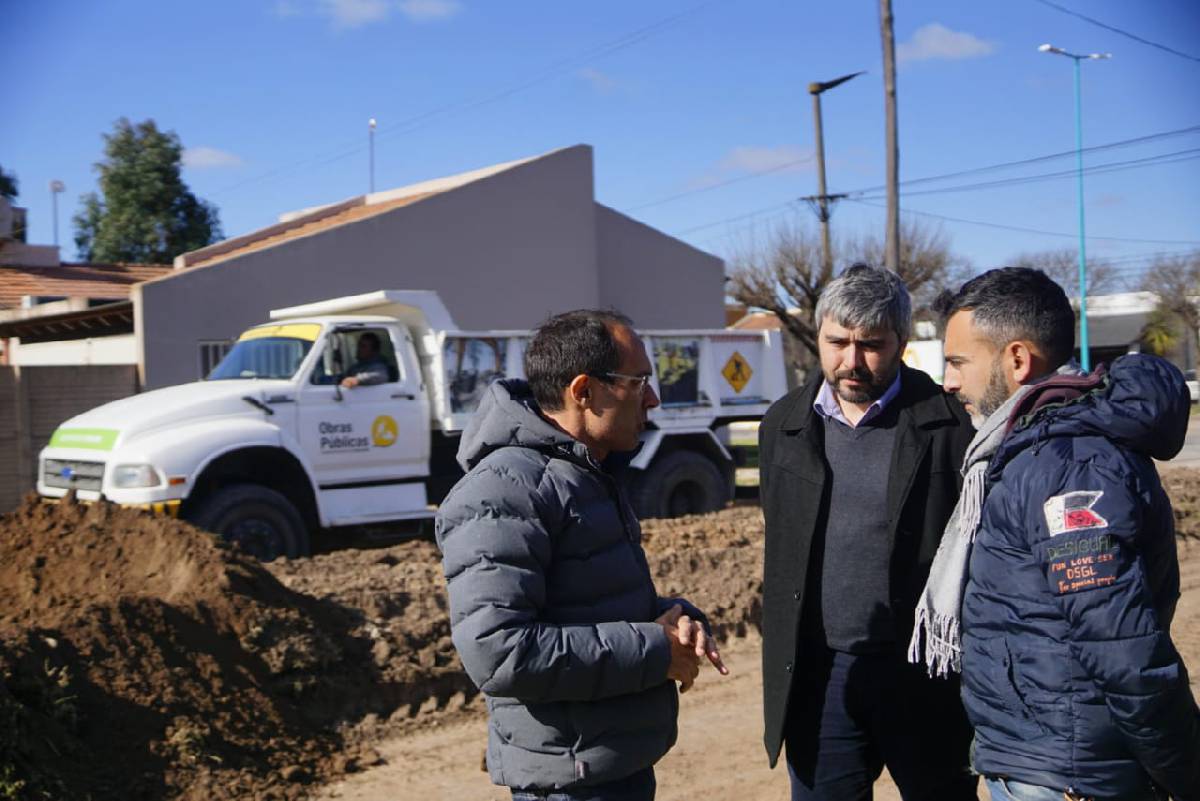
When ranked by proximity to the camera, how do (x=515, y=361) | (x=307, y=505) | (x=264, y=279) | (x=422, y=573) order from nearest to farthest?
(x=422, y=573), (x=307, y=505), (x=515, y=361), (x=264, y=279)

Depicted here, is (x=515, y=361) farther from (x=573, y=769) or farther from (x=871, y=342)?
(x=573, y=769)

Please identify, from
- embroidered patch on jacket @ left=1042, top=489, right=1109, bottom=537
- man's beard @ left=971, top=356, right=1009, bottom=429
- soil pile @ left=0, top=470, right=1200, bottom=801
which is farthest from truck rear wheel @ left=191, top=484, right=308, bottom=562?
embroidered patch on jacket @ left=1042, top=489, right=1109, bottom=537

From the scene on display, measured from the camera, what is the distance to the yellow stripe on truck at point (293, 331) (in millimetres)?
10406

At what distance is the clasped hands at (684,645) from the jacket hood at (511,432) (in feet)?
1.29

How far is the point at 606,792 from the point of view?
7.66ft

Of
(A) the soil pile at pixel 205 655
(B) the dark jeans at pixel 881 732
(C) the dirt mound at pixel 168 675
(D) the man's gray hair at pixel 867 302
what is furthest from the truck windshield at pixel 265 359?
(B) the dark jeans at pixel 881 732

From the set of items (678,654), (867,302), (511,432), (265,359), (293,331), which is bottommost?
(678,654)

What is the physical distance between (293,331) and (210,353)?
628cm

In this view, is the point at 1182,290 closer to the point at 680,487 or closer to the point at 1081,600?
the point at 680,487

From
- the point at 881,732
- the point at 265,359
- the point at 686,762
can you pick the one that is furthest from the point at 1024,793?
the point at 265,359

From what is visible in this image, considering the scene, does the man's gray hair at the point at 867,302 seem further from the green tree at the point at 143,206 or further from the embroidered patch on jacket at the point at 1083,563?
the green tree at the point at 143,206

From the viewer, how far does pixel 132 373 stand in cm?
1479

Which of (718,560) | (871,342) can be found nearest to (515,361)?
(718,560)

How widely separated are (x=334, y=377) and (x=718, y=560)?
4031 millimetres
